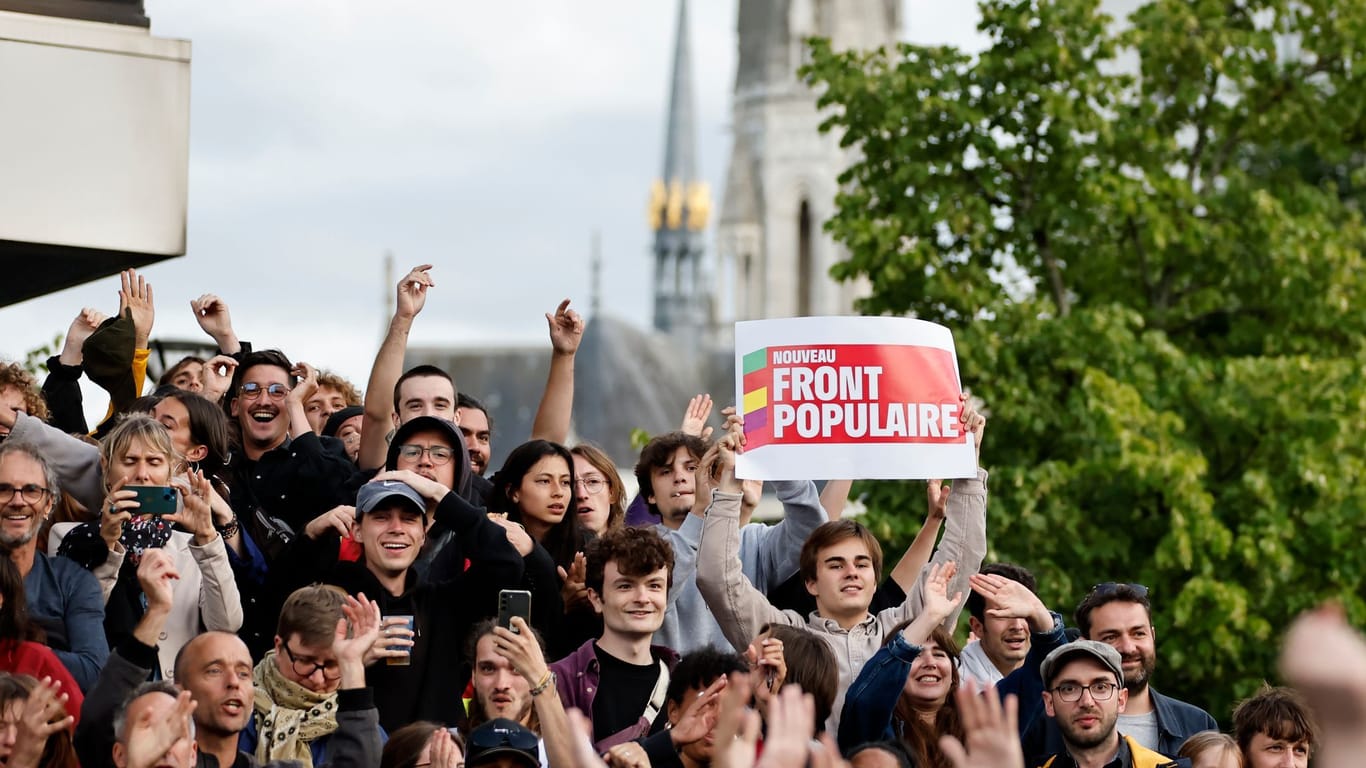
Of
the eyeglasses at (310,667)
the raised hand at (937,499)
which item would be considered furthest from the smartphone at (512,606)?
the raised hand at (937,499)

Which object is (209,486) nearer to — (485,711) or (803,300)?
(485,711)

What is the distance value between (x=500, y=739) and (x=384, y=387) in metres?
2.78

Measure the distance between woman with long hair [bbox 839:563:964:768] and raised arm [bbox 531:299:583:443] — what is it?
83.2 inches

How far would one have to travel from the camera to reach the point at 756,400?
8.15 m

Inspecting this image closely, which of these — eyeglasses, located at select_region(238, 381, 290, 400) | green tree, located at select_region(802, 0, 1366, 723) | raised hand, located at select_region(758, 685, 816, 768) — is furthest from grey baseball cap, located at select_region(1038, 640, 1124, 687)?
green tree, located at select_region(802, 0, 1366, 723)

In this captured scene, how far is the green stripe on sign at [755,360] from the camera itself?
27.0 ft

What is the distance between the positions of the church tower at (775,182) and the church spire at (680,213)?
12.1 meters

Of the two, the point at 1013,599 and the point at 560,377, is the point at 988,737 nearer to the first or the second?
the point at 1013,599

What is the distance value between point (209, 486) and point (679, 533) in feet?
5.67

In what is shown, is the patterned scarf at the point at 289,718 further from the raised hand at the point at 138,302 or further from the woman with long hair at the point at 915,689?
the raised hand at the point at 138,302

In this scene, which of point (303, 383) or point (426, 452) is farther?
point (303, 383)

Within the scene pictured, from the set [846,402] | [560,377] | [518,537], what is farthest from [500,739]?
[560,377]

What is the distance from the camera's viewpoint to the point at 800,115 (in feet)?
310

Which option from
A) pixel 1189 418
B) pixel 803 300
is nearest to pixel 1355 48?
pixel 1189 418
